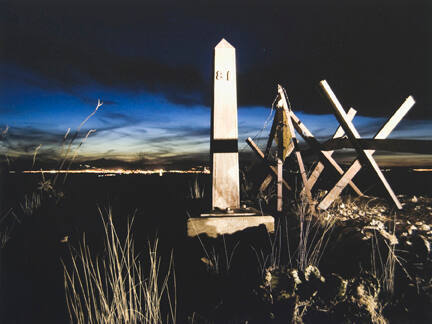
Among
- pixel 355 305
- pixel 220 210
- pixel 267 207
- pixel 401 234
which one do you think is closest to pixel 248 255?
pixel 220 210

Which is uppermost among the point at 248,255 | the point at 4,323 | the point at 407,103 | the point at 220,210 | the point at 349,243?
the point at 407,103

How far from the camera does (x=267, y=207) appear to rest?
4609mm

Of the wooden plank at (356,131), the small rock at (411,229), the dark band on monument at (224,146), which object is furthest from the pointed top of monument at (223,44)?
the small rock at (411,229)

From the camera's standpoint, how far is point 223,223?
2.95 metres

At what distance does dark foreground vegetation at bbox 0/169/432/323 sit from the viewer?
1689 millimetres

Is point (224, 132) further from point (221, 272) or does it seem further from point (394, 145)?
point (394, 145)

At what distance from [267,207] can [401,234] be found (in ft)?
7.12

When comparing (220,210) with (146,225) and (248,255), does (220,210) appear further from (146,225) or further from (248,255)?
(146,225)

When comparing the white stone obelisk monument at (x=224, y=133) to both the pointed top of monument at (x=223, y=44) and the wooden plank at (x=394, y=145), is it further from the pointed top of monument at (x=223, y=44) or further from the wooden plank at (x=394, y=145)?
the wooden plank at (x=394, y=145)

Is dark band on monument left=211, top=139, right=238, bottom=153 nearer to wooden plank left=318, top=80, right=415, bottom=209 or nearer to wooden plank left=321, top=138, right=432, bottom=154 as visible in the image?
wooden plank left=318, top=80, right=415, bottom=209

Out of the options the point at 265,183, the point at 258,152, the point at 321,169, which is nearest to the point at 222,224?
the point at 321,169

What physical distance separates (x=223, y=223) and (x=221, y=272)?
0.62 meters

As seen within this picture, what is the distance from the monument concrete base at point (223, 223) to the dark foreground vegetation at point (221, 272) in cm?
9

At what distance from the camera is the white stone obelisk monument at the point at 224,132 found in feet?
10.8
